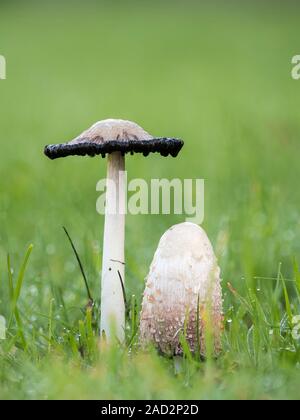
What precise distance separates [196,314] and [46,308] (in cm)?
118

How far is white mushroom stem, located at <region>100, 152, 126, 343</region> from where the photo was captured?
262cm

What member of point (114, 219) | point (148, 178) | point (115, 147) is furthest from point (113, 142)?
point (148, 178)

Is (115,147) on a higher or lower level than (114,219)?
higher

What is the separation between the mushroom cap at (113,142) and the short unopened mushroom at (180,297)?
1.05 ft

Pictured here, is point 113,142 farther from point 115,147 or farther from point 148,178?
point 148,178

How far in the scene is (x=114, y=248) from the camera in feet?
8.65

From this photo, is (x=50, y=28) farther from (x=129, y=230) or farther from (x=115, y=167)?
(x=115, y=167)

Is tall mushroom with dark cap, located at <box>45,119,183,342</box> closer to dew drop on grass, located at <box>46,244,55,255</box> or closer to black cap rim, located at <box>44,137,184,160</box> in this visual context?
black cap rim, located at <box>44,137,184,160</box>

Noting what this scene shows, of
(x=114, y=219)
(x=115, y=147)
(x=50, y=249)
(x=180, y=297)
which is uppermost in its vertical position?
(x=115, y=147)

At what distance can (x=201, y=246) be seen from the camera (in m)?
2.52

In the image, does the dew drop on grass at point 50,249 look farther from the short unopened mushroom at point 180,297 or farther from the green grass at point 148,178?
the short unopened mushroom at point 180,297

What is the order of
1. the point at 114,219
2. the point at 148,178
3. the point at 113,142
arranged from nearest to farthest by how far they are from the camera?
the point at 113,142
the point at 114,219
the point at 148,178

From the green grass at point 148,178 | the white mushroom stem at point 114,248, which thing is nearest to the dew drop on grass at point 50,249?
the green grass at point 148,178

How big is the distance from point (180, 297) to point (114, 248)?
338mm
